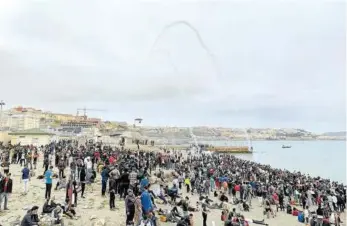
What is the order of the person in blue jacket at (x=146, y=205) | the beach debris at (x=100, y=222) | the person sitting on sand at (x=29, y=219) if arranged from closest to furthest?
the person sitting on sand at (x=29, y=219) → the person in blue jacket at (x=146, y=205) → the beach debris at (x=100, y=222)

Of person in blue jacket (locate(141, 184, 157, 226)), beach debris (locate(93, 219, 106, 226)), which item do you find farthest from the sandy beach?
person in blue jacket (locate(141, 184, 157, 226))

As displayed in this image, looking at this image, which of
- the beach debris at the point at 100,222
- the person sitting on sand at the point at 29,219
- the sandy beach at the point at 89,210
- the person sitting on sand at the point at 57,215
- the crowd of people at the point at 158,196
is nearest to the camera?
the person sitting on sand at the point at 29,219

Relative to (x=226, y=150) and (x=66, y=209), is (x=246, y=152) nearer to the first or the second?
(x=226, y=150)

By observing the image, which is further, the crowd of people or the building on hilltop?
the building on hilltop

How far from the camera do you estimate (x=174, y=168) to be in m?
29.8

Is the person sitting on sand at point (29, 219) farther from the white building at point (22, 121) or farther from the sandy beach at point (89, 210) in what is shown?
the white building at point (22, 121)

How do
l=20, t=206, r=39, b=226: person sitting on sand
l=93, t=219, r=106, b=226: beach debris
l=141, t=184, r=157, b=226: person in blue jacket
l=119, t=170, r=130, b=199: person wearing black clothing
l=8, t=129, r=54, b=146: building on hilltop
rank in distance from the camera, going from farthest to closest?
l=8, t=129, r=54, b=146: building on hilltop → l=119, t=170, r=130, b=199: person wearing black clothing → l=93, t=219, r=106, b=226: beach debris → l=141, t=184, r=157, b=226: person in blue jacket → l=20, t=206, r=39, b=226: person sitting on sand

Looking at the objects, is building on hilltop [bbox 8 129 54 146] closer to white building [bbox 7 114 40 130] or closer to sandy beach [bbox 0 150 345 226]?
sandy beach [bbox 0 150 345 226]

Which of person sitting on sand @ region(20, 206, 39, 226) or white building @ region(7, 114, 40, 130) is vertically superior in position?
white building @ region(7, 114, 40, 130)

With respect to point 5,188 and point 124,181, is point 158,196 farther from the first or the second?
point 5,188

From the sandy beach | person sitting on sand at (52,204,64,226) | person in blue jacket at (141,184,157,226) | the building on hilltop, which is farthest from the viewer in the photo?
the building on hilltop

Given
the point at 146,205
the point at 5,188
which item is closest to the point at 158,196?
the point at 146,205

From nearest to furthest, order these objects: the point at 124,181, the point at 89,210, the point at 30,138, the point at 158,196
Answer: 1. the point at 89,210
2. the point at 124,181
3. the point at 158,196
4. the point at 30,138

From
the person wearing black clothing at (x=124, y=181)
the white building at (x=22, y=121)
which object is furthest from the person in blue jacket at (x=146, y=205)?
the white building at (x=22, y=121)
